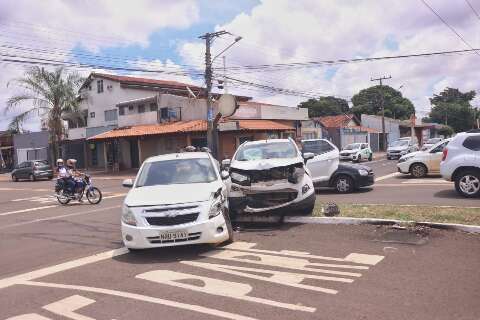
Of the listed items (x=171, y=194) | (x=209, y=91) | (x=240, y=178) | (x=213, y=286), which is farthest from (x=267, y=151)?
(x=209, y=91)

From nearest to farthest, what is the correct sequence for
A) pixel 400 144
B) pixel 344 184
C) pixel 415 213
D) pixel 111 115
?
pixel 415 213 → pixel 344 184 → pixel 400 144 → pixel 111 115

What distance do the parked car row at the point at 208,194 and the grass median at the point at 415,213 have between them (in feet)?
3.12

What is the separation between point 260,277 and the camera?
19.8 ft

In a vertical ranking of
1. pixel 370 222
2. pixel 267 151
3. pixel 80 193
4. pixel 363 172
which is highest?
pixel 267 151

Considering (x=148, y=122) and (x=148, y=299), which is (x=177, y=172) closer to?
(x=148, y=299)

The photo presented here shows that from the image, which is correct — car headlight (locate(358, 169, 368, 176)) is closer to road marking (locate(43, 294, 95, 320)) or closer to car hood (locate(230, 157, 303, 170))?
car hood (locate(230, 157, 303, 170))

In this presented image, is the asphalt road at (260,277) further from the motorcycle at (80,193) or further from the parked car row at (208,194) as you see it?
the motorcycle at (80,193)

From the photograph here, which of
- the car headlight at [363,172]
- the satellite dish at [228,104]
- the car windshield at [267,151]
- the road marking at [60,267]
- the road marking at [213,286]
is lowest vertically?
the road marking at [60,267]

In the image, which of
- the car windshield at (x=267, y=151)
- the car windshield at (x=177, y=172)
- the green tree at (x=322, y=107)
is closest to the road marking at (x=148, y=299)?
the car windshield at (x=177, y=172)

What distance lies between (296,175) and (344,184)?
575cm

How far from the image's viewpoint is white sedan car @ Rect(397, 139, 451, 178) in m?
18.1

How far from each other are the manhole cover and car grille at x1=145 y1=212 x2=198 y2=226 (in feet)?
9.98

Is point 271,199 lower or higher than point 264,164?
lower

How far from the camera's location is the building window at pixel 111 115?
45156 mm
